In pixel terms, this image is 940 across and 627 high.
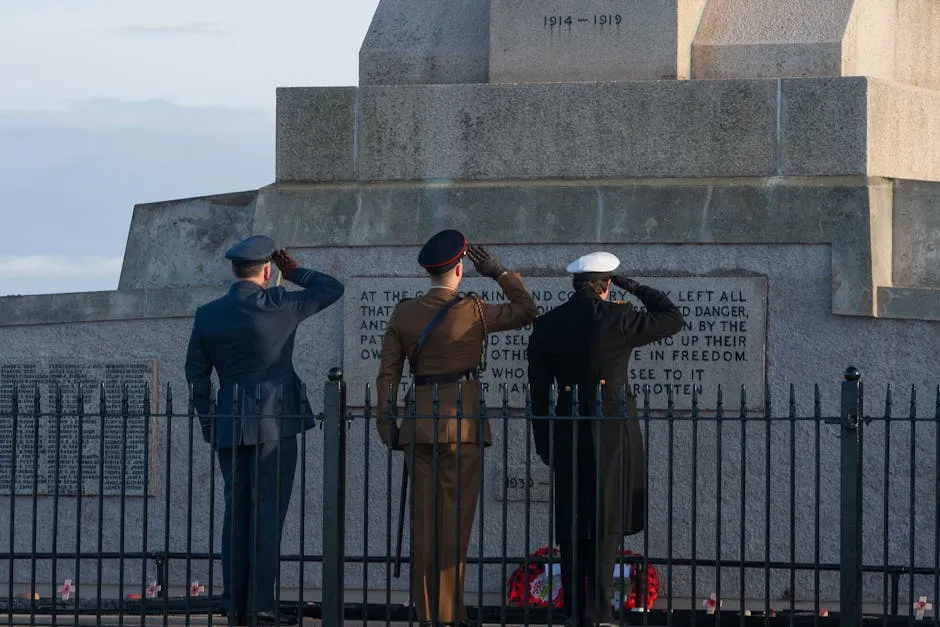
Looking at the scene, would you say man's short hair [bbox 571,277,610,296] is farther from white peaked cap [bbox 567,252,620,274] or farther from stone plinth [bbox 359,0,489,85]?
stone plinth [bbox 359,0,489,85]

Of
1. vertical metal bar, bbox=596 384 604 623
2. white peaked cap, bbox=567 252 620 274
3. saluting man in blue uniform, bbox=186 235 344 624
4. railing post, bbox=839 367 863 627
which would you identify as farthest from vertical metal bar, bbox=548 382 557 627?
railing post, bbox=839 367 863 627

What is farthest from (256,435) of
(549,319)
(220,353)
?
(549,319)

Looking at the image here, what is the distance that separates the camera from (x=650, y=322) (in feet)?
25.1

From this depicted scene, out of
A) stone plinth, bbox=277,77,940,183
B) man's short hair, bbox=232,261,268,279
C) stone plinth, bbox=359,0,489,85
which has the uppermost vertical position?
stone plinth, bbox=359,0,489,85

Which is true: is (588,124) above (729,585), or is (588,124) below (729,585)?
above

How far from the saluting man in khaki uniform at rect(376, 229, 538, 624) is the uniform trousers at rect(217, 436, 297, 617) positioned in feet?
1.70

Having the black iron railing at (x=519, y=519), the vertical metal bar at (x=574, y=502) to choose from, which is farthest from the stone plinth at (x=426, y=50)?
the vertical metal bar at (x=574, y=502)

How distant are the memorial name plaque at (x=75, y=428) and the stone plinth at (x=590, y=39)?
2.89 metres

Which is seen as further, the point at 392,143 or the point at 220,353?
the point at 392,143

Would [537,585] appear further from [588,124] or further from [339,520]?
[588,124]

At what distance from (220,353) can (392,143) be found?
104 inches

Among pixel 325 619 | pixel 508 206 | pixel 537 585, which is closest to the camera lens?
pixel 325 619

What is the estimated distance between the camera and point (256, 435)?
7.59m

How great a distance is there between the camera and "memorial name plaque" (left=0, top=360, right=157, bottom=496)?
408 inches
